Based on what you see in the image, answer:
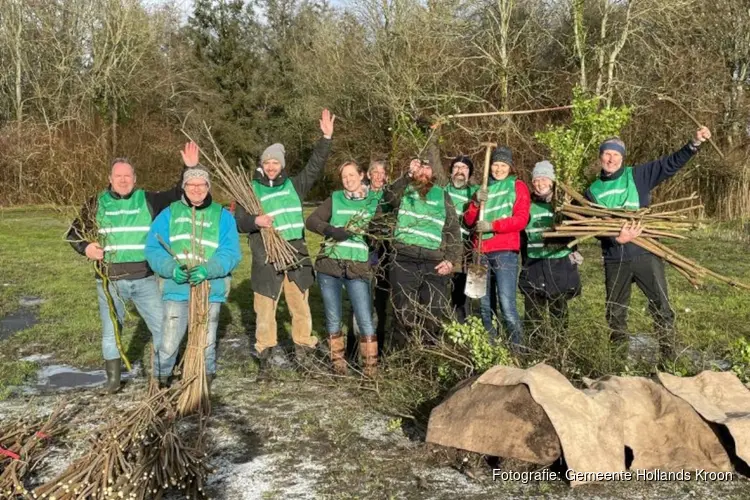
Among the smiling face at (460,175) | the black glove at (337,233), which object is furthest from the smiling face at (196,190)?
the smiling face at (460,175)

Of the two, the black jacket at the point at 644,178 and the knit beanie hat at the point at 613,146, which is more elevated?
the knit beanie hat at the point at 613,146

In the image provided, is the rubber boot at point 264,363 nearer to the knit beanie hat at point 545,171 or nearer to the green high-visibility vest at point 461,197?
the green high-visibility vest at point 461,197

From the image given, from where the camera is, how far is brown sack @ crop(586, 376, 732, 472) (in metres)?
3.38

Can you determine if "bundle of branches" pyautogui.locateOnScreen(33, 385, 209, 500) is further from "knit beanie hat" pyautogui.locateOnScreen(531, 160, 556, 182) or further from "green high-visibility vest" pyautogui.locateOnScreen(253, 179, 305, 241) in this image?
"knit beanie hat" pyautogui.locateOnScreen(531, 160, 556, 182)

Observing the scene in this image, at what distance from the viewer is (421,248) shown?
4770 millimetres

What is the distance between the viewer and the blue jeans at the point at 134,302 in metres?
4.53

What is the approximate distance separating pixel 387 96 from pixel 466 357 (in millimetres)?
15773

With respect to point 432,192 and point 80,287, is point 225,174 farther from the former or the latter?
point 80,287

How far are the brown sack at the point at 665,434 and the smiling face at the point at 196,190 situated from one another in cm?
266

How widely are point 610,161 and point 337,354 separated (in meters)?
2.51

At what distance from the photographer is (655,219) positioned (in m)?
4.51

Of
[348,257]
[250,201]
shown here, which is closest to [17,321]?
[250,201]

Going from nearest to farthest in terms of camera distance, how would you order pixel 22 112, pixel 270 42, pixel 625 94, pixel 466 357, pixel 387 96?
1. pixel 466 357
2. pixel 625 94
3. pixel 387 96
4. pixel 22 112
5. pixel 270 42

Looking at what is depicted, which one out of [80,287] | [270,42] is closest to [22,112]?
[270,42]
